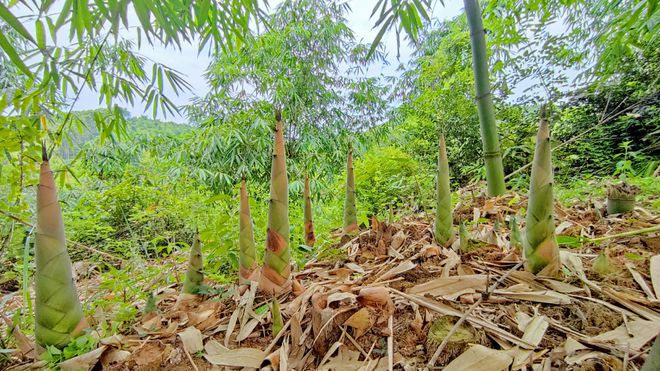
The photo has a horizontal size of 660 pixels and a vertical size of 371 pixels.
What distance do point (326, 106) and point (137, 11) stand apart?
345 cm

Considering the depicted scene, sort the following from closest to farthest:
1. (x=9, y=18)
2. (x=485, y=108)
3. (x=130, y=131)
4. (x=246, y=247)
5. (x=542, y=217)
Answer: (x=9, y=18) < (x=542, y=217) < (x=246, y=247) < (x=485, y=108) < (x=130, y=131)

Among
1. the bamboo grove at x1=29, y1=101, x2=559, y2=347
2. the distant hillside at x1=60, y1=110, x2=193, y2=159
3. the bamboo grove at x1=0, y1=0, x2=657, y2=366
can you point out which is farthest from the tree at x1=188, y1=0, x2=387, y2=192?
the bamboo grove at x1=29, y1=101, x2=559, y2=347

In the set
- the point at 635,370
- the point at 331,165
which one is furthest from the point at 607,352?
the point at 331,165

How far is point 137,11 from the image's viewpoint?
696 millimetres

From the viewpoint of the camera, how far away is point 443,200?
0.81 meters

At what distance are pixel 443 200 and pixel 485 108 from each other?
2.95 feet

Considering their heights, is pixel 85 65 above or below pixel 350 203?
above

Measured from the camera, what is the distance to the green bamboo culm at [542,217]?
0.60 metres

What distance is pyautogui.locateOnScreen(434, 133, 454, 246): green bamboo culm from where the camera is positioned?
80 centimetres

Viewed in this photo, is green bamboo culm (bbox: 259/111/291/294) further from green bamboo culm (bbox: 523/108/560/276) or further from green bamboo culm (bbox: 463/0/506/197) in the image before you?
green bamboo culm (bbox: 463/0/506/197)

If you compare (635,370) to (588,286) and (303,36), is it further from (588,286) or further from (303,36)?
(303,36)

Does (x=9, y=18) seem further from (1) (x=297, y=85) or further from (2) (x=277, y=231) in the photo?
(1) (x=297, y=85)

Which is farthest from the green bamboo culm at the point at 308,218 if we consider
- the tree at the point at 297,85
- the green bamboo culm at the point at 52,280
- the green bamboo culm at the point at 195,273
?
the tree at the point at 297,85

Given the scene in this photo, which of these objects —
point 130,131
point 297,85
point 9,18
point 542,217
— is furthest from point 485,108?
point 130,131
